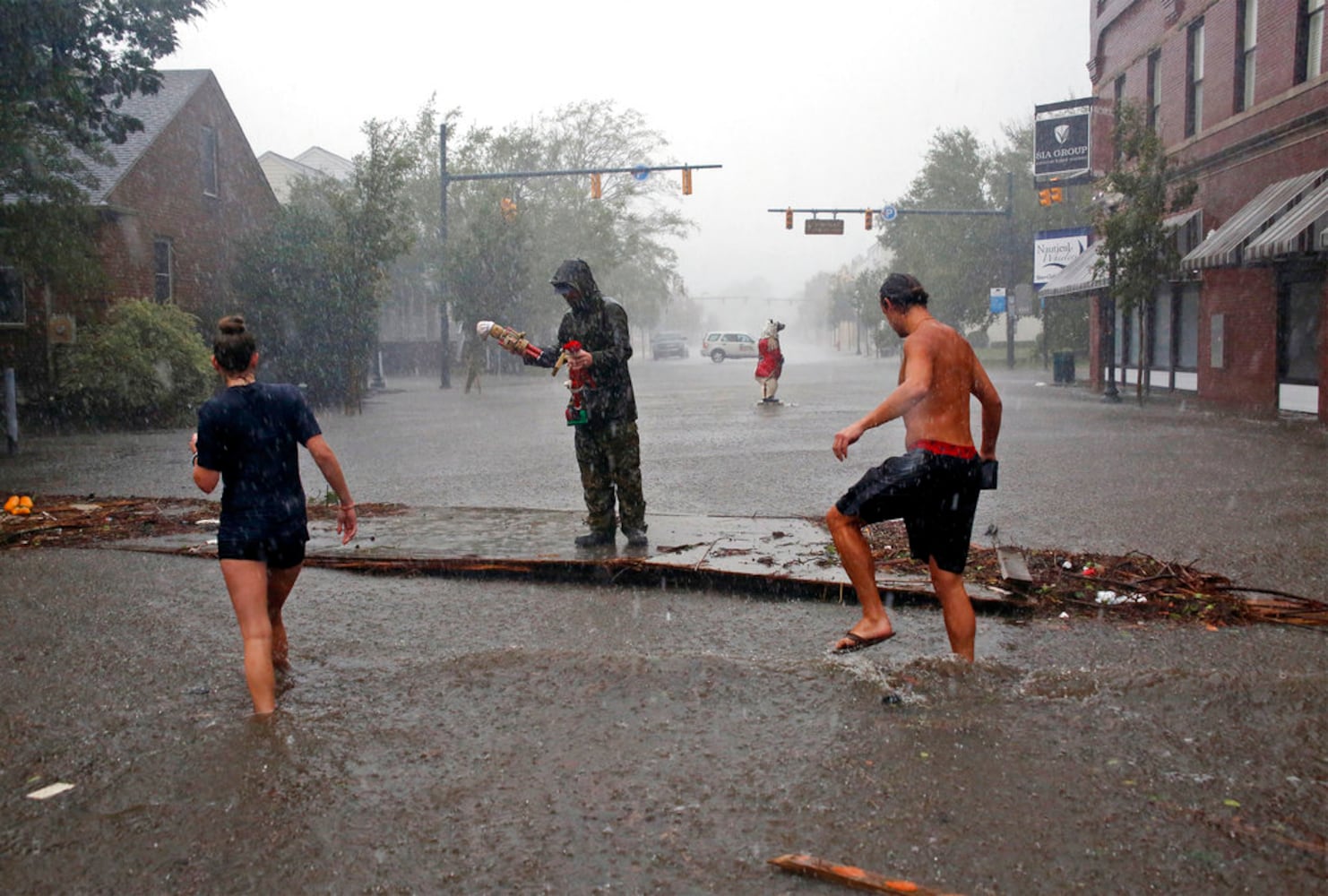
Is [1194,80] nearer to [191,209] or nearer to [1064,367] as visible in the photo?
[1064,367]

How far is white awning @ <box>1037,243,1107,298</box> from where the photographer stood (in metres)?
25.5

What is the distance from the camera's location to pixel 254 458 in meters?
4.33

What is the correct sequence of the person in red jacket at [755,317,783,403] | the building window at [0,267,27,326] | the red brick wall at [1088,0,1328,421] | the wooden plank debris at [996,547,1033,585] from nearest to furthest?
1. the wooden plank debris at [996,547,1033,585]
2. the red brick wall at [1088,0,1328,421]
3. the person in red jacket at [755,317,783,403]
4. the building window at [0,267,27,326]

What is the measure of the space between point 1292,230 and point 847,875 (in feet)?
49.8

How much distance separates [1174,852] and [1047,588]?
10.3 ft

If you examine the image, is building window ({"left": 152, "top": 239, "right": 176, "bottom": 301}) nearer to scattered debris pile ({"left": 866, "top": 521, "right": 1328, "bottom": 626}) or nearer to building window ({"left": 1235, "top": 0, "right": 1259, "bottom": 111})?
building window ({"left": 1235, "top": 0, "right": 1259, "bottom": 111})

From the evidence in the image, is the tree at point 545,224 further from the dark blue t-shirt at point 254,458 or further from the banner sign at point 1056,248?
the dark blue t-shirt at point 254,458

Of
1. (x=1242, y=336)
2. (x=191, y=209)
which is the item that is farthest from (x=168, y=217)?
(x=1242, y=336)

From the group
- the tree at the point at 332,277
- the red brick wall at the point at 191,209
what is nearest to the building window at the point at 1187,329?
Answer: the tree at the point at 332,277

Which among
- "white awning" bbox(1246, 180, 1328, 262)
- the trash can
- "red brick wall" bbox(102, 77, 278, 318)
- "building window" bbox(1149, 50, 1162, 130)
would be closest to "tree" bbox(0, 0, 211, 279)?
"red brick wall" bbox(102, 77, 278, 318)

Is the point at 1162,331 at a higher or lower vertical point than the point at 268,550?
higher

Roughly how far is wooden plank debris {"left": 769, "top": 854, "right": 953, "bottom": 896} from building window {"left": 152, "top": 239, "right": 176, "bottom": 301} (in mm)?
25787

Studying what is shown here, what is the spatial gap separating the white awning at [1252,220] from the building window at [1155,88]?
18.7ft

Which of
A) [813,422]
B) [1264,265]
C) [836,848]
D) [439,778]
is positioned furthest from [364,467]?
[1264,265]
